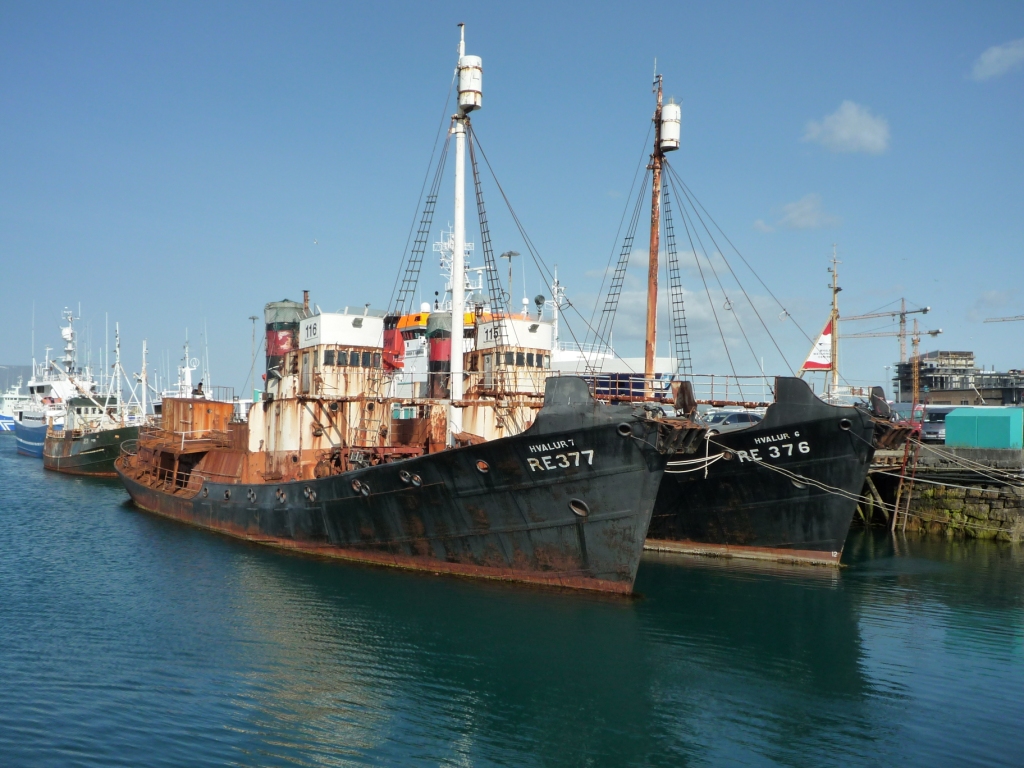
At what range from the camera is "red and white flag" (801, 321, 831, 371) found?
3059 centimetres

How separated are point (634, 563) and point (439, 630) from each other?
15.6ft

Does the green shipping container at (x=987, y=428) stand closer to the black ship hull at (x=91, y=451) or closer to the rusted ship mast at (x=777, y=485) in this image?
the rusted ship mast at (x=777, y=485)

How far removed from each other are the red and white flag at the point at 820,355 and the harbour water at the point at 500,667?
31.1 ft

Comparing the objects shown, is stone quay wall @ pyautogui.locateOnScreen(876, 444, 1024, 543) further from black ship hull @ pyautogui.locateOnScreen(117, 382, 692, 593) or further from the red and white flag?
black ship hull @ pyautogui.locateOnScreen(117, 382, 692, 593)

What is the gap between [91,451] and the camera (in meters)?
54.0

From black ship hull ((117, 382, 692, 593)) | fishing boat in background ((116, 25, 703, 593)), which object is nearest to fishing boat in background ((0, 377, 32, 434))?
fishing boat in background ((116, 25, 703, 593))

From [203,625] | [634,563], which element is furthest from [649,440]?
[203,625]

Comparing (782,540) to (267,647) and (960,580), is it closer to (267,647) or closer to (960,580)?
(960,580)

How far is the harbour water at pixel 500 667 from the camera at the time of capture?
1138 cm

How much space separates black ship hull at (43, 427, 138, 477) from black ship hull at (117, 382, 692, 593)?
36.5m

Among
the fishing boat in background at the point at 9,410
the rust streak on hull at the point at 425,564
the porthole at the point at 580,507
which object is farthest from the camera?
the fishing boat in background at the point at 9,410

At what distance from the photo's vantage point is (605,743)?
11695mm

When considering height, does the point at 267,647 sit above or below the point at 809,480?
below

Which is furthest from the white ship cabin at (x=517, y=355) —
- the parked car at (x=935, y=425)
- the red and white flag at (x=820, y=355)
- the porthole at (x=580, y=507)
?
the parked car at (x=935, y=425)
